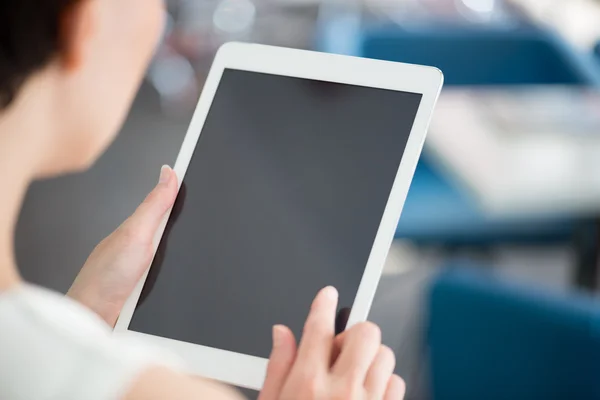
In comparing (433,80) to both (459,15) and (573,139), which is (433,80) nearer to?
(573,139)

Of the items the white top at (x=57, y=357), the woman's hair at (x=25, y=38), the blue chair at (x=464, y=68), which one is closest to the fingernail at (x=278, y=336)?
the white top at (x=57, y=357)

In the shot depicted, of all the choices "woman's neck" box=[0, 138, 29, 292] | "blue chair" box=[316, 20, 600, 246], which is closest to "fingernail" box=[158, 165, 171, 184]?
"woman's neck" box=[0, 138, 29, 292]

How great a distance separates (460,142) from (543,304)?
82 centimetres

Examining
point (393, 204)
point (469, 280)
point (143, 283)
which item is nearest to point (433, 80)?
point (393, 204)

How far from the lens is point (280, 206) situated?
681 mm

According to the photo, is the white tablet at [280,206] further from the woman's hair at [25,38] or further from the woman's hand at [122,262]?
the woman's hair at [25,38]

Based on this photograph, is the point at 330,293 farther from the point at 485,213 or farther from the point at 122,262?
the point at 485,213

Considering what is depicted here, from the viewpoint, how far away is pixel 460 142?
5.98 feet

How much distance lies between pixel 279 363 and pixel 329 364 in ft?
0.11

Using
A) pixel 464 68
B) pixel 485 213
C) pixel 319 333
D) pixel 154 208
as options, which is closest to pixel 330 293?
pixel 319 333

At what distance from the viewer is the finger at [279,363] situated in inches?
22.0

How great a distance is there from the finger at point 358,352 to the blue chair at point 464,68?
4.32 feet

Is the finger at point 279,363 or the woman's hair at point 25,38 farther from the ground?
the woman's hair at point 25,38

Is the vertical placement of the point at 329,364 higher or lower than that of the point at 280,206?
lower
